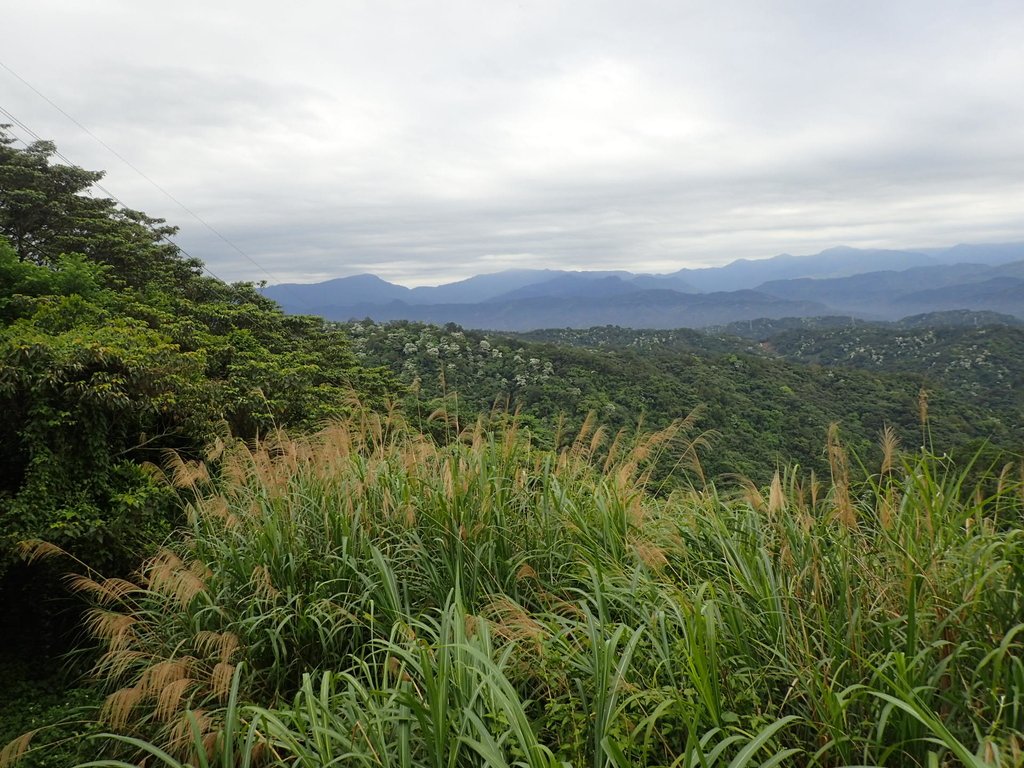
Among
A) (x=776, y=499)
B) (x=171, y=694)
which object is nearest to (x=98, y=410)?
(x=171, y=694)

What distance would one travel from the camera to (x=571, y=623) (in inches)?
91.9

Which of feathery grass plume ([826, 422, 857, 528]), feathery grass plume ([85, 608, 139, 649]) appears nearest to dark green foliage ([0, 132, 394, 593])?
feathery grass plume ([85, 608, 139, 649])

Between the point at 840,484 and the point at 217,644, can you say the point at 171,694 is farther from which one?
the point at 840,484

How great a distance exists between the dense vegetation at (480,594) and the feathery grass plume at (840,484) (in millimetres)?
14

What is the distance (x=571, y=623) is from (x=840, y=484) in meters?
1.26

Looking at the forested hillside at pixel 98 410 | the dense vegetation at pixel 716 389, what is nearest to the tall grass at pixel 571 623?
the forested hillside at pixel 98 410

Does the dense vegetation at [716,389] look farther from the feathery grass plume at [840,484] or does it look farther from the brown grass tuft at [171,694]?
the brown grass tuft at [171,694]

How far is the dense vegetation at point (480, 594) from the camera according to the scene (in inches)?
70.0

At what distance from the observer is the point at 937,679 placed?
1808 mm

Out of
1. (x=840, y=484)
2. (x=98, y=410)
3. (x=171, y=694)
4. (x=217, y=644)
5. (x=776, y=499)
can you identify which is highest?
(x=98, y=410)

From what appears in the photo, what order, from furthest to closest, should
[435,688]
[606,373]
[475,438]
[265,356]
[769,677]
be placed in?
[606,373] < [265,356] < [475,438] < [769,677] < [435,688]

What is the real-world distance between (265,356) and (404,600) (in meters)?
8.27

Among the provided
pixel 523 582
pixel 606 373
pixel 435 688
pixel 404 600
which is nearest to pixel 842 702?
pixel 435 688

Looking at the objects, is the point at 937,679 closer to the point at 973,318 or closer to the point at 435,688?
the point at 435,688
